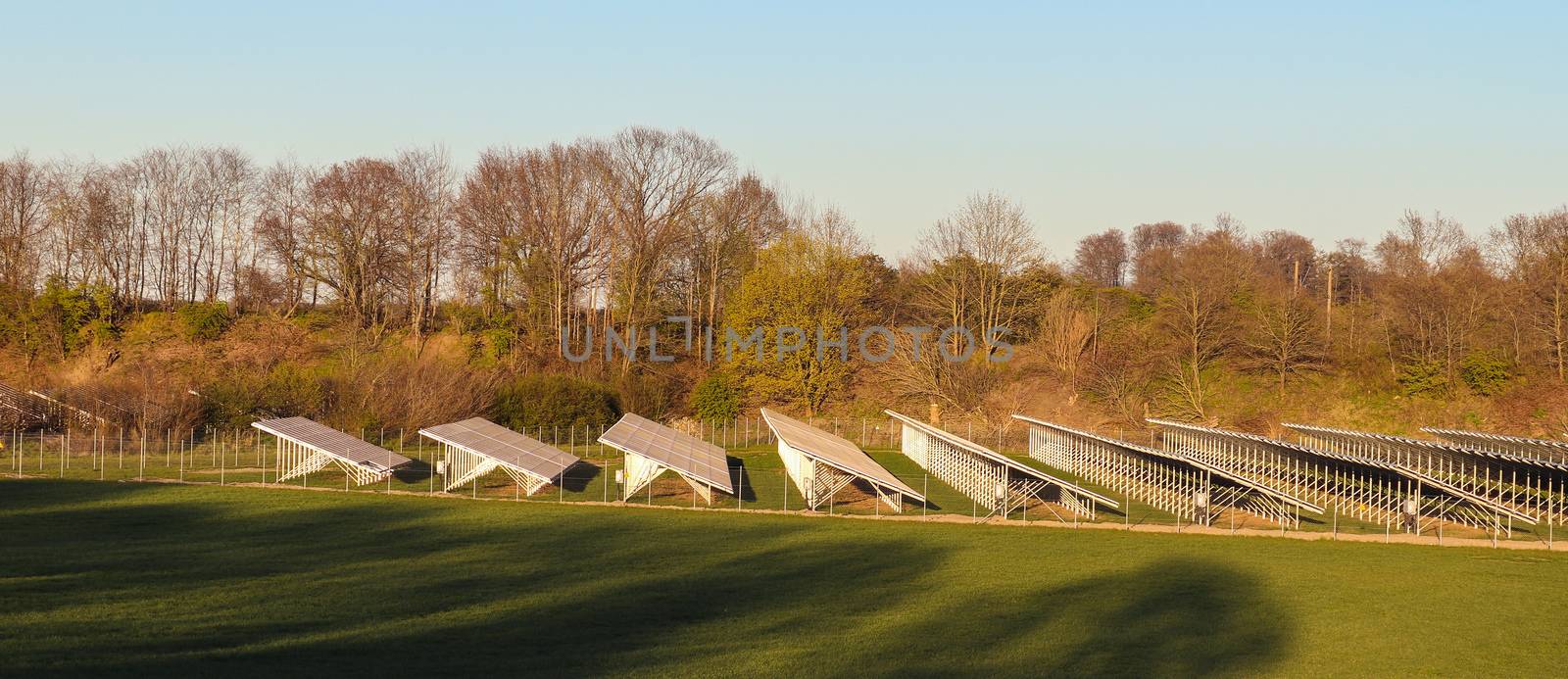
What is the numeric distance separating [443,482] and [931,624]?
2052 cm

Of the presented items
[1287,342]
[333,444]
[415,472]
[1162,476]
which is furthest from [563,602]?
[1287,342]

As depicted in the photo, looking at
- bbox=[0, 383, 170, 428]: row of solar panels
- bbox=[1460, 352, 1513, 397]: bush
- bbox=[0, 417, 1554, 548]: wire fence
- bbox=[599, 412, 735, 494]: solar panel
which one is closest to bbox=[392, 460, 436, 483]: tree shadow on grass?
bbox=[0, 417, 1554, 548]: wire fence

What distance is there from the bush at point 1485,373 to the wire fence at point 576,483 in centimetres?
2939

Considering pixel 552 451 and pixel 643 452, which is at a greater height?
pixel 643 452

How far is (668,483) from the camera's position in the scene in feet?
122

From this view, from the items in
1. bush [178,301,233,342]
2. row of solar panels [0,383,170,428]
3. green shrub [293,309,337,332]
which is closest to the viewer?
row of solar panels [0,383,170,428]

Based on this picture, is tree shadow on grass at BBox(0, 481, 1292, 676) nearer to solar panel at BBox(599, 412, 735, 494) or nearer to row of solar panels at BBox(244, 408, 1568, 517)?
solar panel at BBox(599, 412, 735, 494)

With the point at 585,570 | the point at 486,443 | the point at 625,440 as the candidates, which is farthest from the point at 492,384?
the point at 585,570

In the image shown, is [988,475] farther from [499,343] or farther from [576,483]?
[499,343]

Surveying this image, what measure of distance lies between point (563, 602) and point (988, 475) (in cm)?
2011

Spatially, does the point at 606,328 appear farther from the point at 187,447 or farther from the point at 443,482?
the point at 443,482

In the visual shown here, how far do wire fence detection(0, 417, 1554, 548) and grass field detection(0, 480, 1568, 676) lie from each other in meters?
2.68

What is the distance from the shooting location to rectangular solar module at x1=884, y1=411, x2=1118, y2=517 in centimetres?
3100

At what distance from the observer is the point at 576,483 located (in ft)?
122
